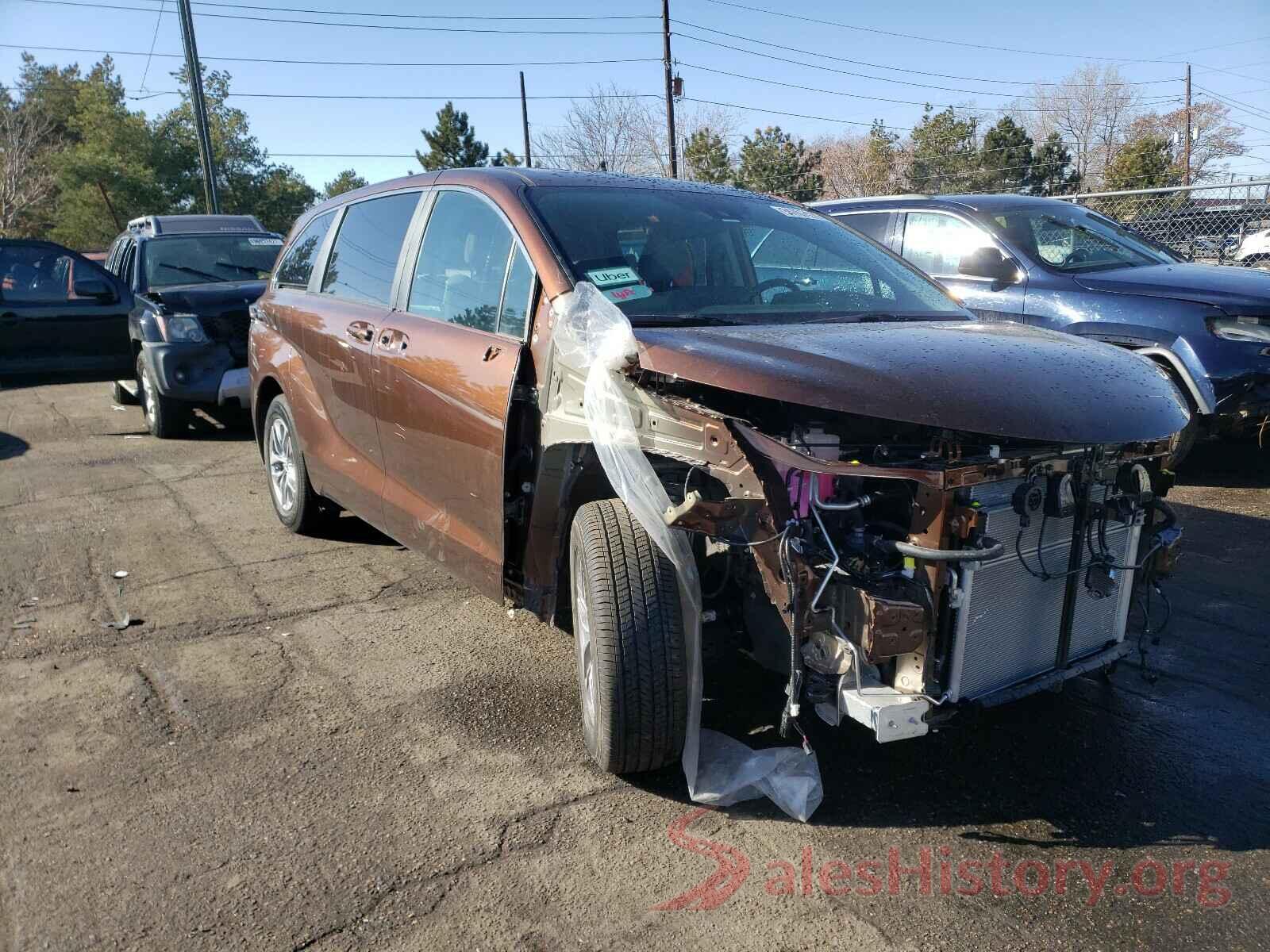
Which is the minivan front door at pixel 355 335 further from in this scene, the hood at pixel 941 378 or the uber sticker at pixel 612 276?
the hood at pixel 941 378

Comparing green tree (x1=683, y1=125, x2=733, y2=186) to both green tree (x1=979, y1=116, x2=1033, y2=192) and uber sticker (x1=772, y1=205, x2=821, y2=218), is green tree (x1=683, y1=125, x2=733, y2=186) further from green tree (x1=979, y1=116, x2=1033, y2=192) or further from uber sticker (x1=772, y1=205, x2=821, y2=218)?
uber sticker (x1=772, y1=205, x2=821, y2=218)

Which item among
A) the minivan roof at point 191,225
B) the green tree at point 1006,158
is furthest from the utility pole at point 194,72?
the green tree at point 1006,158

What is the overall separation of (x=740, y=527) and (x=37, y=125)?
58.9 m

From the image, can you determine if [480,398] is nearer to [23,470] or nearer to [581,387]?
[581,387]

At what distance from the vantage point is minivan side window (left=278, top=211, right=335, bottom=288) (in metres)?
5.36

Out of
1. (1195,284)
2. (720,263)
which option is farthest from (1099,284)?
(720,263)

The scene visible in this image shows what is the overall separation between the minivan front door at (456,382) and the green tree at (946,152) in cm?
3654

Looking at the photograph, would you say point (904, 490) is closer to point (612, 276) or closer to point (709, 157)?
point (612, 276)

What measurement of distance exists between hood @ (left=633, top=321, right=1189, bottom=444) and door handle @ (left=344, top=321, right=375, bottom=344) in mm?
1723

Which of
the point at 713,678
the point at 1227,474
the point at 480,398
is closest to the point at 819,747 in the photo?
the point at 713,678

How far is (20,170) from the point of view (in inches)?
1768

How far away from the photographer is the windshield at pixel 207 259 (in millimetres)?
9992

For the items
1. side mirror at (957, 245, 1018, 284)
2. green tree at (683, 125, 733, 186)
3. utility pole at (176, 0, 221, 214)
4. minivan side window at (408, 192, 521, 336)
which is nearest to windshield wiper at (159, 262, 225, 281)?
minivan side window at (408, 192, 521, 336)

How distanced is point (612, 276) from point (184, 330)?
6627 mm
